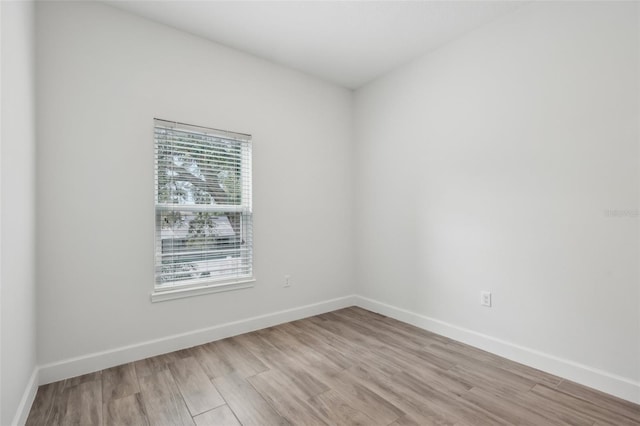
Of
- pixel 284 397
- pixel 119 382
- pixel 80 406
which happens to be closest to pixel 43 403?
pixel 80 406

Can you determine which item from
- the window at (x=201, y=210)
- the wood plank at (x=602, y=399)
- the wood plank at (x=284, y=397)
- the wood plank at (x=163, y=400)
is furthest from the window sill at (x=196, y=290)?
the wood plank at (x=602, y=399)

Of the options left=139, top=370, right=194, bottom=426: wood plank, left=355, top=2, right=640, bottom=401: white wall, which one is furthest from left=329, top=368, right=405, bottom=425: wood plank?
left=355, top=2, right=640, bottom=401: white wall

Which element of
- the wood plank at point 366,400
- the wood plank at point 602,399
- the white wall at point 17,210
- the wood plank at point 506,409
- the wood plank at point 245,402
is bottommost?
the wood plank at point 602,399

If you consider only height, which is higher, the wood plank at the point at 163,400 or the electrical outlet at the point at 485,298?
the electrical outlet at the point at 485,298

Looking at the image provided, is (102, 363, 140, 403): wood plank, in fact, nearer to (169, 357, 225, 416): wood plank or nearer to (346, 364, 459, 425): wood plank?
(169, 357, 225, 416): wood plank

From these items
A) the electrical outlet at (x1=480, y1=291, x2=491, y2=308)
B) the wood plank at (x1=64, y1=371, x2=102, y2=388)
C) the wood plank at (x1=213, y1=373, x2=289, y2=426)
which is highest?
the electrical outlet at (x1=480, y1=291, x2=491, y2=308)

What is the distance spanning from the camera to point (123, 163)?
2.43m

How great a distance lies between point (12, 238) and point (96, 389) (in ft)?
3.72

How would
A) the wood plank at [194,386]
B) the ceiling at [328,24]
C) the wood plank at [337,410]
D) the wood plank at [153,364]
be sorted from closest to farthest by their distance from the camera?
the wood plank at [337,410] → the wood plank at [194,386] → the wood plank at [153,364] → the ceiling at [328,24]

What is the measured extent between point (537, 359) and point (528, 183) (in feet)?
4.29

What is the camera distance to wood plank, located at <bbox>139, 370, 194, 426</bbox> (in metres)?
1.74

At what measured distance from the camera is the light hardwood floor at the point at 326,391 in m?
1.76

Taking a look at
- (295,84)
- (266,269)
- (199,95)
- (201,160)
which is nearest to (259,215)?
(266,269)

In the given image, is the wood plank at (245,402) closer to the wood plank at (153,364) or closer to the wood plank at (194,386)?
the wood plank at (194,386)
